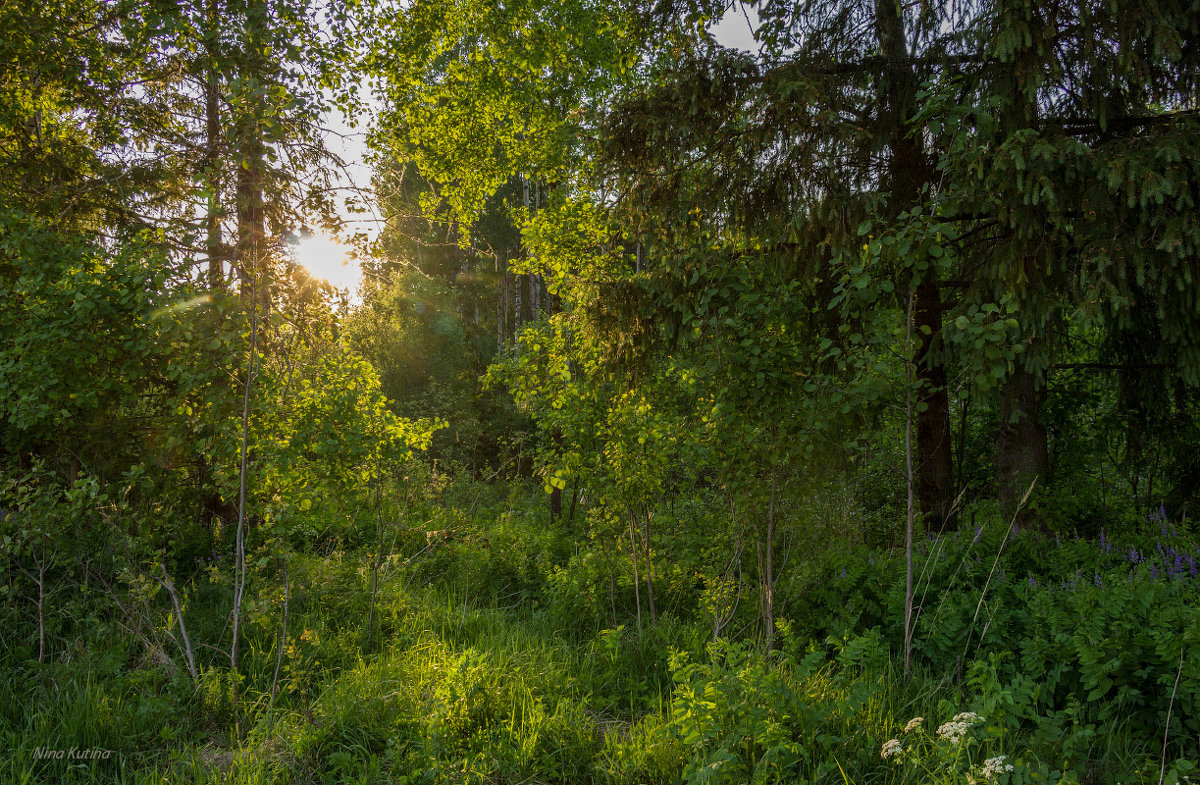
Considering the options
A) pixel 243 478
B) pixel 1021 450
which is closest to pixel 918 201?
pixel 1021 450

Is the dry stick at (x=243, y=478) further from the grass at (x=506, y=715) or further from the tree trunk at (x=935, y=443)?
the tree trunk at (x=935, y=443)

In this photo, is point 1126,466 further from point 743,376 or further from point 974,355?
point 743,376

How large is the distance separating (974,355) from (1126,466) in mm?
2859

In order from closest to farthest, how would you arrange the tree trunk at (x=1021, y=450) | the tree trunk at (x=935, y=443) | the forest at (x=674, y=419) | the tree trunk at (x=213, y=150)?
the forest at (x=674, y=419) < the tree trunk at (x=213, y=150) < the tree trunk at (x=1021, y=450) < the tree trunk at (x=935, y=443)

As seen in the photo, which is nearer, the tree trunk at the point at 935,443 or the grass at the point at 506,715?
the grass at the point at 506,715

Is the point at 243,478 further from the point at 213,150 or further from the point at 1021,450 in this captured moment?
the point at 1021,450

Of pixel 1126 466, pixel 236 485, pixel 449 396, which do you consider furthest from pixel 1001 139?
pixel 449 396

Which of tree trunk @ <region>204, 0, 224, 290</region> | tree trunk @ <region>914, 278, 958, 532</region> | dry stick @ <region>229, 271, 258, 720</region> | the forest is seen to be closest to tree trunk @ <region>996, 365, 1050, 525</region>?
the forest

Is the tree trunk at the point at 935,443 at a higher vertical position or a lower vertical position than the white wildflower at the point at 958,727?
higher

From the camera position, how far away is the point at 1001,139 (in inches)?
154

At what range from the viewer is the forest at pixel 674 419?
3158mm

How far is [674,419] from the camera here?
198 inches

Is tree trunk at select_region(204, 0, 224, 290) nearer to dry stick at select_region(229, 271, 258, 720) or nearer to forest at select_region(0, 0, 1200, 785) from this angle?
forest at select_region(0, 0, 1200, 785)

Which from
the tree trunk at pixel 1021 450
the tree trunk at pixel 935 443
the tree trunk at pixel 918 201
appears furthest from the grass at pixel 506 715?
the tree trunk at pixel 1021 450
